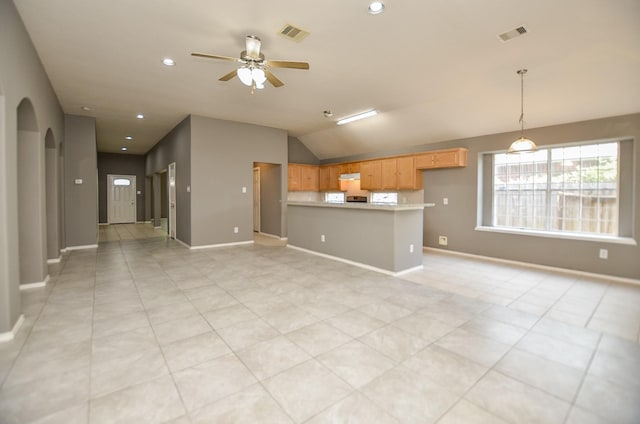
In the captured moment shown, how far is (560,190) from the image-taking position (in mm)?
5133

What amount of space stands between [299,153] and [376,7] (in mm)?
6429

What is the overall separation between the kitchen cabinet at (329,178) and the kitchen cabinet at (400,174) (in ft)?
5.76

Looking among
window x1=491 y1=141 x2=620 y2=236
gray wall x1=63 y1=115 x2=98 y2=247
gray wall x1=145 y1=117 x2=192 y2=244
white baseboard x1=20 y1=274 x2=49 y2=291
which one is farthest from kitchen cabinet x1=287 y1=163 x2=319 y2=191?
white baseboard x1=20 y1=274 x2=49 y2=291

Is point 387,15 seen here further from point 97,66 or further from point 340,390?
point 97,66

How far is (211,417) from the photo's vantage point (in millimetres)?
1616

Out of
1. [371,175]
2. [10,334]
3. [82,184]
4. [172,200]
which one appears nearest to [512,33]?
[371,175]

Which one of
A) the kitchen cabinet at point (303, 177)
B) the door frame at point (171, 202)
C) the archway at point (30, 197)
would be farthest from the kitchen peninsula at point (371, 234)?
the archway at point (30, 197)

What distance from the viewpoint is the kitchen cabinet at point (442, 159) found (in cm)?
600

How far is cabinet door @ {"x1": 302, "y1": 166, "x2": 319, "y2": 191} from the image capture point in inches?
355

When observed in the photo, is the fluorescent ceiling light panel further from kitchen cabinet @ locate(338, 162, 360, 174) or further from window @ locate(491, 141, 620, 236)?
window @ locate(491, 141, 620, 236)

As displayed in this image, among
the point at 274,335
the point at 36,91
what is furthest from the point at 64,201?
the point at 274,335

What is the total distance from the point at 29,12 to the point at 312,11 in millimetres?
2761

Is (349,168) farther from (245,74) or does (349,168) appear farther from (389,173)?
(245,74)

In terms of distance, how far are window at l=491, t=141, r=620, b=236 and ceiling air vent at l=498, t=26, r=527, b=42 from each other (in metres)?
3.00
